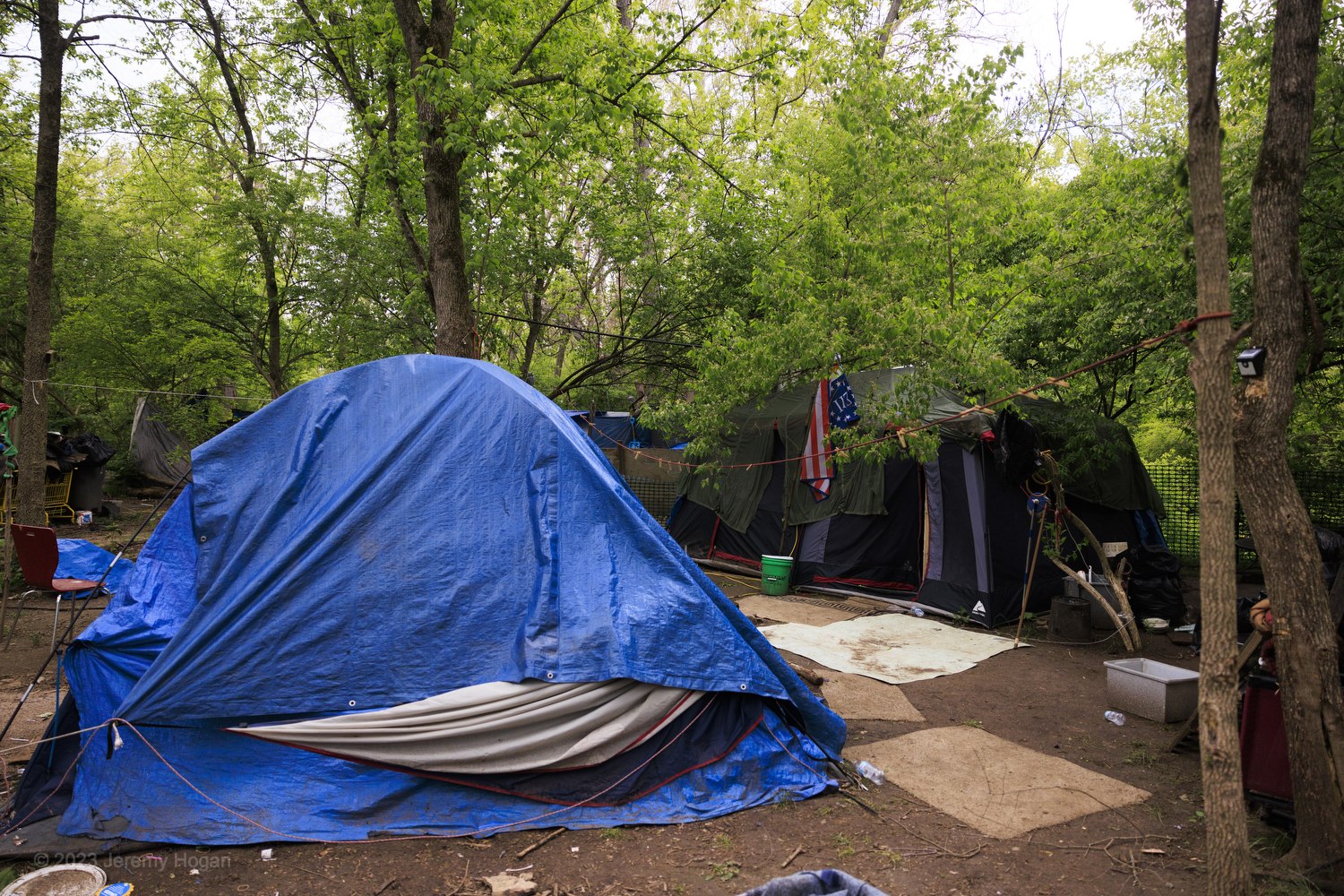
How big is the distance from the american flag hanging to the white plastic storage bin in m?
3.89

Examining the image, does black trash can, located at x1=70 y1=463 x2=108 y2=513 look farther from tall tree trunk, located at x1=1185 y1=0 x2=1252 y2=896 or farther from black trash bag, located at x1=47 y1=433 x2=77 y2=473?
tall tree trunk, located at x1=1185 y1=0 x2=1252 y2=896

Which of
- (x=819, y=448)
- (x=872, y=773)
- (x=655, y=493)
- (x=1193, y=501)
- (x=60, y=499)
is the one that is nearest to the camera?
(x=872, y=773)

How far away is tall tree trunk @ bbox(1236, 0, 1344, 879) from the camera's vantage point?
3211 millimetres

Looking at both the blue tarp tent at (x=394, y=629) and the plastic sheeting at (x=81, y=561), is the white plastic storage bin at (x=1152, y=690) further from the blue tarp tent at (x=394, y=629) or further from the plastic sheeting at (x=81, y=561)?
the plastic sheeting at (x=81, y=561)

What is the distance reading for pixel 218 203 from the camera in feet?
41.2

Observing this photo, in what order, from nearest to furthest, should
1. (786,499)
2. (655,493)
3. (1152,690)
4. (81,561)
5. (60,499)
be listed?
(1152,690) → (81,561) → (786,499) → (60,499) → (655,493)

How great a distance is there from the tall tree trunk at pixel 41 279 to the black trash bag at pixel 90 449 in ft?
19.0

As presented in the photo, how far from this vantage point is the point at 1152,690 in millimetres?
5523

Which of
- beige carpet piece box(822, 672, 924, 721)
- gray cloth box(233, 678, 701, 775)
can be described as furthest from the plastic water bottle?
gray cloth box(233, 678, 701, 775)

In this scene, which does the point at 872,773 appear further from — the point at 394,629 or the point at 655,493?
the point at 655,493

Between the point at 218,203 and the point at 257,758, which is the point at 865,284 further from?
the point at 218,203

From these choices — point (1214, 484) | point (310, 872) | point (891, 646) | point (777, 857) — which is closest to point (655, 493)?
point (891, 646)

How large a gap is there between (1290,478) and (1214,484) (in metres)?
0.77

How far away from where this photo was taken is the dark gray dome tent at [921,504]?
26.9 ft
